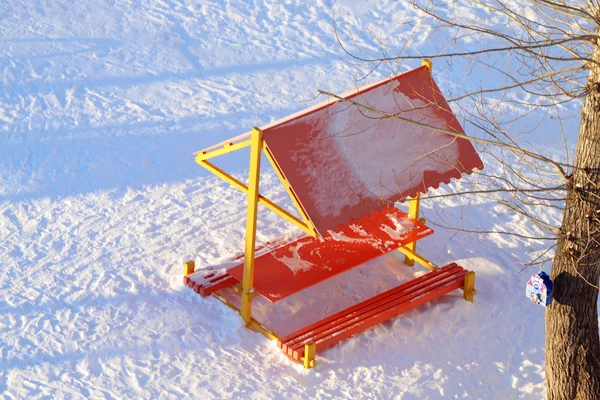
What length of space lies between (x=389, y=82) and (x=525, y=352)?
2.66 m

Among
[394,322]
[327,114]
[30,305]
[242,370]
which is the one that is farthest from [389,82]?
[30,305]

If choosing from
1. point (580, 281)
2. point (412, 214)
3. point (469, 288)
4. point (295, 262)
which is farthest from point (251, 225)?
point (580, 281)

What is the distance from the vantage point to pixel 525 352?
9.01 meters

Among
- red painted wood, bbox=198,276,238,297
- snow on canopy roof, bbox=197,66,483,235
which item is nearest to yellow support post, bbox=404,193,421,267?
snow on canopy roof, bbox=197,66,483,235

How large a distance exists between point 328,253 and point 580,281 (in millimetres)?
2531

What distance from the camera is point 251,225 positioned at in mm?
8695

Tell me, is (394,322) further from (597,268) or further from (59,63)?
(59,63)

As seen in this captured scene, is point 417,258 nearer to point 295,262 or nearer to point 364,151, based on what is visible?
point 295,262

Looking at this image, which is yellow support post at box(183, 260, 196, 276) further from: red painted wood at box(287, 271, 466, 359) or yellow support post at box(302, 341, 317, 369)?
yellow support post at box(302, 341, 317, 369)

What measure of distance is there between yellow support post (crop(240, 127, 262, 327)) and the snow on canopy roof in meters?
0.11

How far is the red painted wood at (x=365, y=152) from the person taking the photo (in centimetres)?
832

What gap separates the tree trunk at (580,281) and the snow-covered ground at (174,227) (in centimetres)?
60

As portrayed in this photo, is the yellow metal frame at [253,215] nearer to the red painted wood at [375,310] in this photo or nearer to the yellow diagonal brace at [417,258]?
the red painted wood at [375,310]

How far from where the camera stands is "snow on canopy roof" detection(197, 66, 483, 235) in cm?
832
